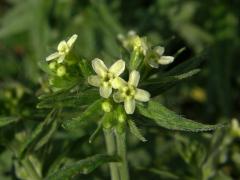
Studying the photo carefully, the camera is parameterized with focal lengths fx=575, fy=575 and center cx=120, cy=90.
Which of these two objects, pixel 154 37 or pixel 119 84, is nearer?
pixel 119 84

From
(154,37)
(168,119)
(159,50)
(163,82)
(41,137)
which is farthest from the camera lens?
(154,37)

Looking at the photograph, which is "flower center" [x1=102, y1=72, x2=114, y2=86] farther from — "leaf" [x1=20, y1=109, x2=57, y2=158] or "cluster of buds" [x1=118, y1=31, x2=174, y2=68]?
"leaf" [x1=20, y1=109, x2=57, y2=158]

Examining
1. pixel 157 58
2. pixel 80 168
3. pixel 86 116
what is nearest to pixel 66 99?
pixel 86 116

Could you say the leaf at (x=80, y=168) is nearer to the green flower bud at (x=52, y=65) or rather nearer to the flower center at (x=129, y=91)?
the flower center at (x=129, y=91)

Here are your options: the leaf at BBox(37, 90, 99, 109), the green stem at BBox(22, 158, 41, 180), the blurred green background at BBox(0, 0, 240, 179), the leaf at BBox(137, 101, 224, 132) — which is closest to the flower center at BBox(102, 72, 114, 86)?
the leaf at BBox(37, 90, 99, 109)

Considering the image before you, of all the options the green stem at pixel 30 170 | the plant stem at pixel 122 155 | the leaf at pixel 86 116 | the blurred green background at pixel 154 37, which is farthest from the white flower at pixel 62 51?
the blurred green background at pixel 154 37

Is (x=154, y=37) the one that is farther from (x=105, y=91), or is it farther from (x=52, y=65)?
(x=105, y=91)
